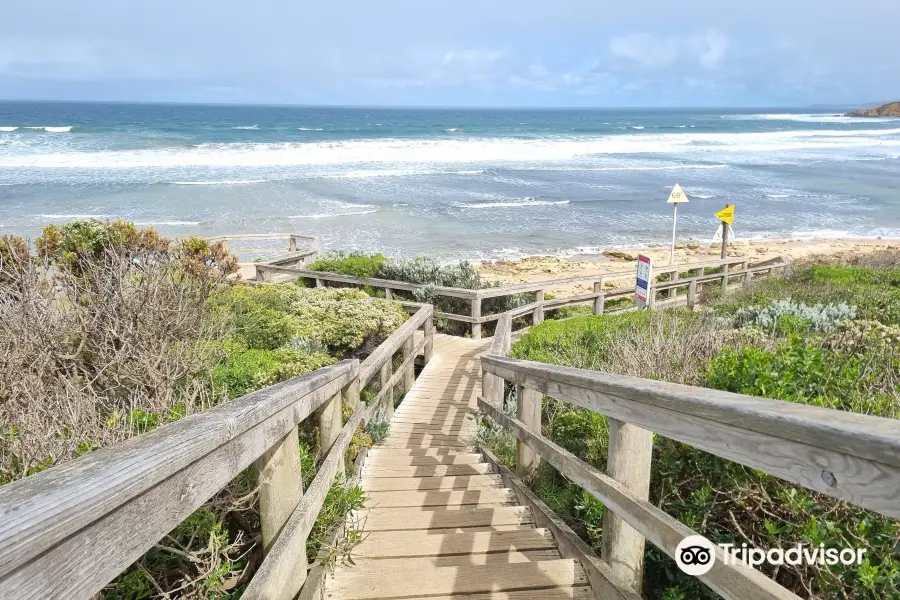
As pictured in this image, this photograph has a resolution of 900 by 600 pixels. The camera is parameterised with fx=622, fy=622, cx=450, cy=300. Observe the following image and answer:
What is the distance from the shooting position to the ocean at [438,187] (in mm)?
24000

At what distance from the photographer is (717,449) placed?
4.92 feet

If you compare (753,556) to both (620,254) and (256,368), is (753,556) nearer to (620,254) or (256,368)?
(256,368)

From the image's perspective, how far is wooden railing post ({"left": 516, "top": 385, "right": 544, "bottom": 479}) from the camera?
369cm

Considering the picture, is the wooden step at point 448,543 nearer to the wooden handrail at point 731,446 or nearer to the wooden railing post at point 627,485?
the wooden handrail at point 731,446

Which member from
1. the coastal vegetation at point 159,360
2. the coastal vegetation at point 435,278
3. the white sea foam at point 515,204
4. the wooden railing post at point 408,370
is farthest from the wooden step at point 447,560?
the white sea foam at point 515,204

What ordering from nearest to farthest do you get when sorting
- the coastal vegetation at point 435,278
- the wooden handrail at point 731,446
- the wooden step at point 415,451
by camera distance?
the wooden handrail at point 731,446
the wooden step at point 415,451
the coastal vegetation at point 435,278

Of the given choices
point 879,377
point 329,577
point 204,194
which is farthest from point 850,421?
point 204,194

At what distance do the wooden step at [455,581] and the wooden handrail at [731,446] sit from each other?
0.37 m

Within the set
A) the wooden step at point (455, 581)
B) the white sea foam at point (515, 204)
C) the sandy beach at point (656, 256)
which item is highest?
the white sea foam at point (515, 204)

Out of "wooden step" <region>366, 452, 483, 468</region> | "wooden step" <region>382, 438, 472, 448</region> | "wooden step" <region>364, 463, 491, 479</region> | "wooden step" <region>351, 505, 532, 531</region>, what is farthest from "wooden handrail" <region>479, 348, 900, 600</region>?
"wooden step" <region>382, 438, 472, 448</region>

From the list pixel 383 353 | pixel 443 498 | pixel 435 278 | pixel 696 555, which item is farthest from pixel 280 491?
pixel 435 278

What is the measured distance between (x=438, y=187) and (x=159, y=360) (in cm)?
3134

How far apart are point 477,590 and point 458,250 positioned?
18.7 meters

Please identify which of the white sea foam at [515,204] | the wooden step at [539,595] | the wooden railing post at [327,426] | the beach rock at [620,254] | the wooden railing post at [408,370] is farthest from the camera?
the white sea foam at [515,204]
